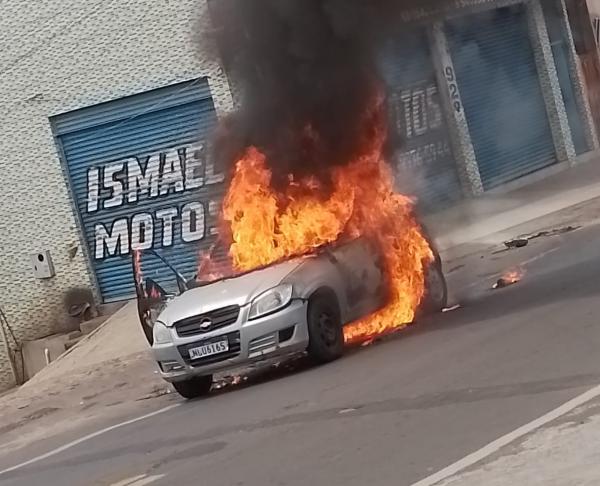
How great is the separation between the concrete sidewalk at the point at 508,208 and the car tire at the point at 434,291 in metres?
4.17

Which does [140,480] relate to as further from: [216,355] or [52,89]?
[52,89]

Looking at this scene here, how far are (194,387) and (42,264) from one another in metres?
10.2

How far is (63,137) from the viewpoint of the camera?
2209 centimetres

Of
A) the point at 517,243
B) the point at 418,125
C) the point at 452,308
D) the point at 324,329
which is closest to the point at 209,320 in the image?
the point at 324,329

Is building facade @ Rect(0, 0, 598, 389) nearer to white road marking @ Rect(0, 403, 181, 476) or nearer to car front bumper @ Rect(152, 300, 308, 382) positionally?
white road marking @ Rect(0, 403, 181, 476)

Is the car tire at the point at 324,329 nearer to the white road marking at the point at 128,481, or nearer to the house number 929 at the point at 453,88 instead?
the white road marking at the point at 128,481

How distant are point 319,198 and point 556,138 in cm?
1709

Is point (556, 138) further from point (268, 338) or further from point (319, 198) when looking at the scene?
point (268, 338)

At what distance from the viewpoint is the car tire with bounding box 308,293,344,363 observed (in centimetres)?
1152

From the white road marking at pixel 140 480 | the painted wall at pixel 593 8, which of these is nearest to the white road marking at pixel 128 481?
the white road marking at pixel 140 480

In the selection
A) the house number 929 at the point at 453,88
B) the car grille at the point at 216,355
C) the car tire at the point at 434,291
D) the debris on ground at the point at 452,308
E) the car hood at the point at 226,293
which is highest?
the house number 929 at the point at 453,88

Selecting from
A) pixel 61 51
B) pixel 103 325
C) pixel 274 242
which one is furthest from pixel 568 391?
pixel 61 51

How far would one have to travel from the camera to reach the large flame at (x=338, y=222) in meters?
12.7

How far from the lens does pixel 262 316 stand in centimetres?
1130
